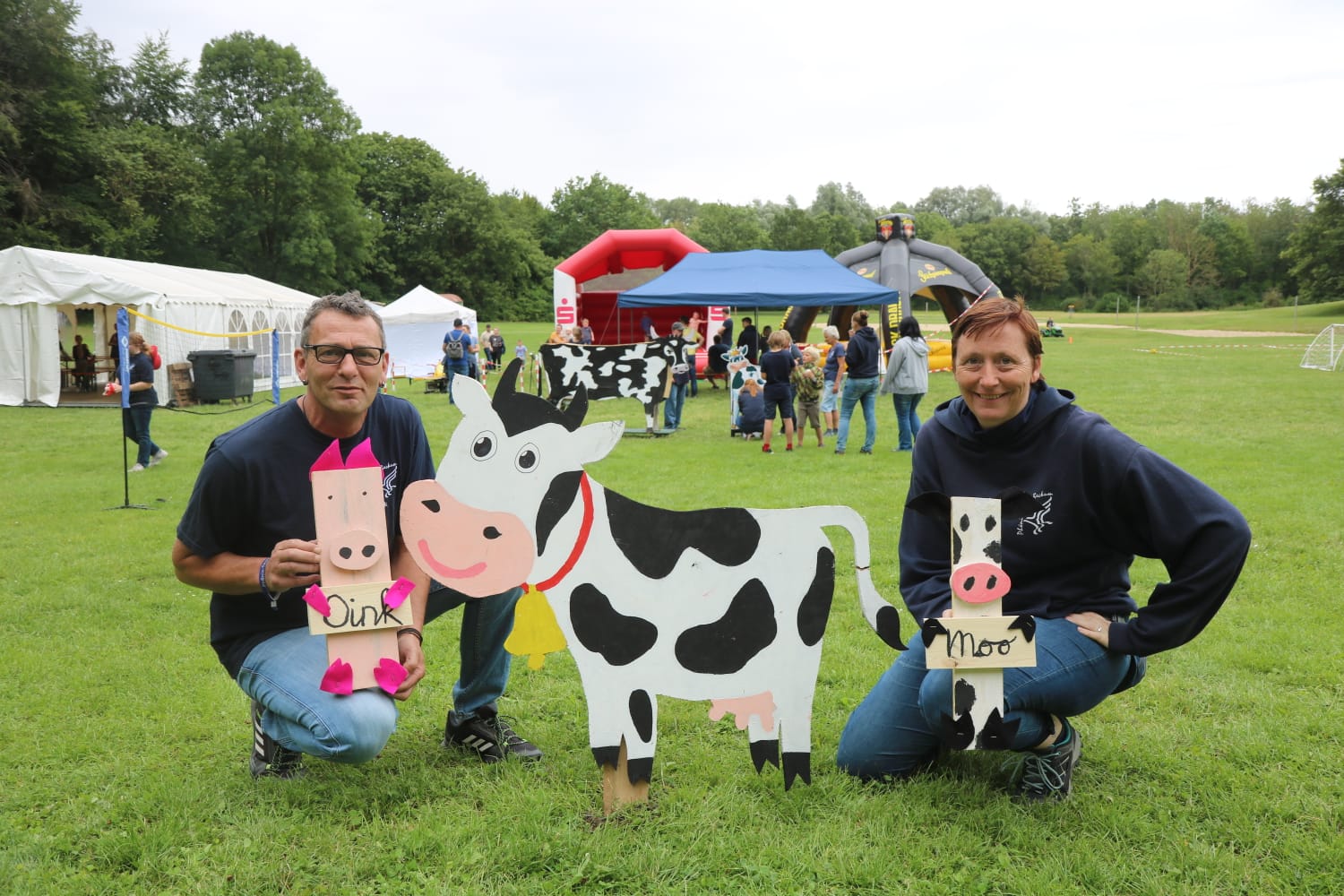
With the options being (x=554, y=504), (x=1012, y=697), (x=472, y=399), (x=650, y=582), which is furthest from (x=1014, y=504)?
(x=472, y=399)

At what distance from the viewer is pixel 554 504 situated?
2727 millimetres

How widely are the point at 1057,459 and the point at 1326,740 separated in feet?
5.83

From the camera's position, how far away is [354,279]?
162 ft

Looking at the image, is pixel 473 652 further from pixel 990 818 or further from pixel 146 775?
pixel 990 818

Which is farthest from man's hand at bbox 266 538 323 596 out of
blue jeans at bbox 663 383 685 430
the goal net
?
the goal net

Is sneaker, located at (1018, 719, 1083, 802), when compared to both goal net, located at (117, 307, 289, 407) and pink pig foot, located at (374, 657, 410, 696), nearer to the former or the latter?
pink pig foot, located at (374, 657, 410, 696)

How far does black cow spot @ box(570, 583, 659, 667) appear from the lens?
2.75 meters

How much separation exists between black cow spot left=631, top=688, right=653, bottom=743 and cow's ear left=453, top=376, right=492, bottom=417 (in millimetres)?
996

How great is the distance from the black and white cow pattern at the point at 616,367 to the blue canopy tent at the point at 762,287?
4.57 meters

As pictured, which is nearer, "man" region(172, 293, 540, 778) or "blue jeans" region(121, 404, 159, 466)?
"man" region(172, 293, 540, 778)

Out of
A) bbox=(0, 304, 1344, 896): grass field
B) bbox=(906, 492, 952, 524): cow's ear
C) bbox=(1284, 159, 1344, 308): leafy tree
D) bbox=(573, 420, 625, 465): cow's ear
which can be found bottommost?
bbox=(0, 304, 1344, 896): grass field

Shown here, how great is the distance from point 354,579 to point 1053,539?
6.98ft

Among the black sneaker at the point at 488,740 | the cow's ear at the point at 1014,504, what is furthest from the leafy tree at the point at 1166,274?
the black sneaker at the point at 488,740

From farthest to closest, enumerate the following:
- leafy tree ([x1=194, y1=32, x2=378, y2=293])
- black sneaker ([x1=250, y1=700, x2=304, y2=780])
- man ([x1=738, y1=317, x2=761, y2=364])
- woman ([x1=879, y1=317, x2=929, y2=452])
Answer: leafy tree ([x1=194, y1=32, x2=378, y2=293]) → man ([x1=738, y1=317, x2=761, y2=364]) → woman ([x1=879, y1=317, x2=929, y2=452]) → black sneaker ([x1=250, y1=700, x2=304, y2=780])
